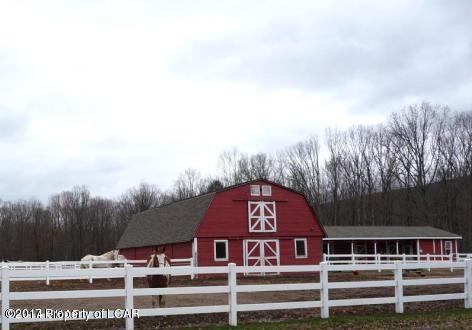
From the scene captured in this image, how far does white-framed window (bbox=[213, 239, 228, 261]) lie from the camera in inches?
1403

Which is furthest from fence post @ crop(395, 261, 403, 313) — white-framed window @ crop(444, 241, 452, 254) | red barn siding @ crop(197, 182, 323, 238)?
white-framed window @ crop(444, 241, 452, 254)

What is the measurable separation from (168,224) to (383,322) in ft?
98.0

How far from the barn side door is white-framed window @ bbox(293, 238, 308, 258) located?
141cm

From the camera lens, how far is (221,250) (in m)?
35.9

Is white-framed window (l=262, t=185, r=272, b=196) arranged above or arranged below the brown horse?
above

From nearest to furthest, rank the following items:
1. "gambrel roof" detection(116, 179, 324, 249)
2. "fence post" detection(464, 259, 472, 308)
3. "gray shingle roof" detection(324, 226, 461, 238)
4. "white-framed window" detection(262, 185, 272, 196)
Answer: "fence post" detection(464, 259, 472, 308) → "gambrel roof" detection(116, 179, 324, 249) → "white-framed window" detection(262, 185, 272, 196) → "gray shingle roof" detection(324, 226, 461, 238)

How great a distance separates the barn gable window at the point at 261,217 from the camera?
36812 mm

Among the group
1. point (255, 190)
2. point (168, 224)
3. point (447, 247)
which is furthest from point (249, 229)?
point (447, 247)

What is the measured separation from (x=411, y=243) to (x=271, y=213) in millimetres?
19643

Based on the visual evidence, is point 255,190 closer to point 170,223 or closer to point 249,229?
point 249,229

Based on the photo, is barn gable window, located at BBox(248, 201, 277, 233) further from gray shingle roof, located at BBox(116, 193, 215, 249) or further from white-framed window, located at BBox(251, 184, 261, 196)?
gray shingle roof, located at BBox(116, 193, 215, 249)

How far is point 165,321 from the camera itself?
44.8 ft

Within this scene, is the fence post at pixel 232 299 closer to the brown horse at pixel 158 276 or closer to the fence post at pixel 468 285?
the brown horse at pixel 158 276

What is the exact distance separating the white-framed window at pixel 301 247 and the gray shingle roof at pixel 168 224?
6177mm
